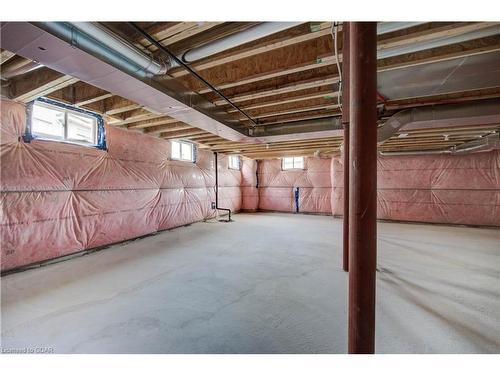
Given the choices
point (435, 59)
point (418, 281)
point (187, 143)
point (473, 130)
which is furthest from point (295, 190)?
point (435, 59)

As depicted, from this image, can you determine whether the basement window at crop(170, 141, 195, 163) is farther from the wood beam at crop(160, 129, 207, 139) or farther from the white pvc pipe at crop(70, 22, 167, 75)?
the white pvc pipe at crop(70, 22, 167, 75)

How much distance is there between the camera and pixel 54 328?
1.52 meters

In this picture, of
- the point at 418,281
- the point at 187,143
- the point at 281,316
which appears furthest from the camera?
the point at 187,143

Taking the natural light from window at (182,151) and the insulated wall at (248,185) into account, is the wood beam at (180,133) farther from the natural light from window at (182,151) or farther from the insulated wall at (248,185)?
the insulated wall at (248,185)

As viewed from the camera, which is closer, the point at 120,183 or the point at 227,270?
the point at 227,270

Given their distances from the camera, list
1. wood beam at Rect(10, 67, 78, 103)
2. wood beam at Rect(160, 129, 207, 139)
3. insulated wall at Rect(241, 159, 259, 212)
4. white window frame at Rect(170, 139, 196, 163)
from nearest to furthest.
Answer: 1. wood beam at Rect(10, 67, 78, 103)
2. wood beam at Rect(160, 129, 207, 139)
3. white window frame at Rect(170, 139, 196, 163)
4. insulated wall at Rect(241, 159, 259, 212)

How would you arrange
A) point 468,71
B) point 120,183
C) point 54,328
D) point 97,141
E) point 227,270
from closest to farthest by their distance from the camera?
point 54,328
point 468,71
point 227,270
point 97,141
point 120,183

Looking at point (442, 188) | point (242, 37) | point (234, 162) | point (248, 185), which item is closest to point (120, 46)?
point (242, 37)

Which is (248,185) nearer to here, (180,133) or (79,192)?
(180,133)

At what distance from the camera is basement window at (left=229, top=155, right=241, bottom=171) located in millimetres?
7648

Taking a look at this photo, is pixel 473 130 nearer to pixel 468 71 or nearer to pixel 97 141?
pixel 468 71

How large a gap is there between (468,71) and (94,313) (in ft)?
12.0

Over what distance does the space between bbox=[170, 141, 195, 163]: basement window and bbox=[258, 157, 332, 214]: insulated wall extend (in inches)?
133

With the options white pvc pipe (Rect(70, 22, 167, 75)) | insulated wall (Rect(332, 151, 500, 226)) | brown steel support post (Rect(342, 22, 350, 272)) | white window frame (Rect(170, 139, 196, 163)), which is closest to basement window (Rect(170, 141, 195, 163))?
white window frame (Rect(170, 139, 196, 163))
